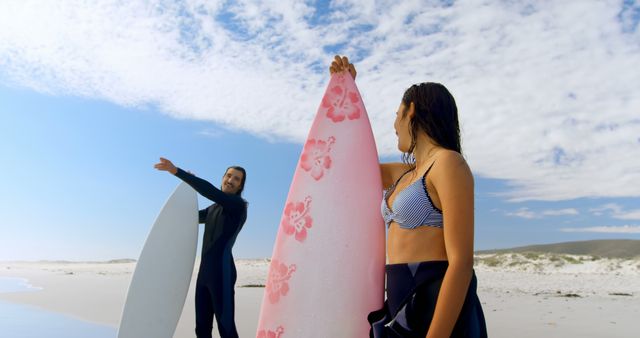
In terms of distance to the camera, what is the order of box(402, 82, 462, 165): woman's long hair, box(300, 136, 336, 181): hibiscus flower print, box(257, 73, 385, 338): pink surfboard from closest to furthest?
box(402, 82, 462, 165): woman's long hair
box(257, 73, 385, 338): pink surfboard
box(300, 136, 336, 181): hibiscus flower print

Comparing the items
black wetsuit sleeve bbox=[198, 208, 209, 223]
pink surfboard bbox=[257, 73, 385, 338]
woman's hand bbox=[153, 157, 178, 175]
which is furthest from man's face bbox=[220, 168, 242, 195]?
pink surfboard bbox=[257, 73, 385, 338]

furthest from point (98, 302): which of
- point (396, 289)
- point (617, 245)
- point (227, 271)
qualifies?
point (617, 245)

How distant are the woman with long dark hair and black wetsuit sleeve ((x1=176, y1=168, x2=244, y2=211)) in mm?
1869

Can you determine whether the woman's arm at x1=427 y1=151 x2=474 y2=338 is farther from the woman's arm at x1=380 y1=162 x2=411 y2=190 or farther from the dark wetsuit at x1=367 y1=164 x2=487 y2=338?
the woman's arm at x1=380 y1=162 x2=411 y2=190

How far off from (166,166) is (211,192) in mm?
317

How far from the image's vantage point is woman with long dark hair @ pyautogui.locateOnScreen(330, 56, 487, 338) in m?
1.35

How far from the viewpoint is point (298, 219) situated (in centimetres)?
217

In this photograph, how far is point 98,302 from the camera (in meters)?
7.18

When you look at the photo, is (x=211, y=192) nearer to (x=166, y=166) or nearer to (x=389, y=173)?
(x=166, y=166)

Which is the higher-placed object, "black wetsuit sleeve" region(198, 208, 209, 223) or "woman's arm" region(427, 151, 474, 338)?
"black wetsuit sleeve" region(198, 208, 209, 223)

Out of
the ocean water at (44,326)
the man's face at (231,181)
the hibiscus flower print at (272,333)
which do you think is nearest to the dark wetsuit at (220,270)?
the man's face at (231,181)

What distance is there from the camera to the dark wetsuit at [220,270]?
137 inches

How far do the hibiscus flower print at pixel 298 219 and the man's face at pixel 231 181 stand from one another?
4.90ft

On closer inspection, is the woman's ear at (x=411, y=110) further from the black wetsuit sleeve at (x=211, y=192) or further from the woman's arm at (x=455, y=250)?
the black wetsuit sleeve at (x=211, y=192)
